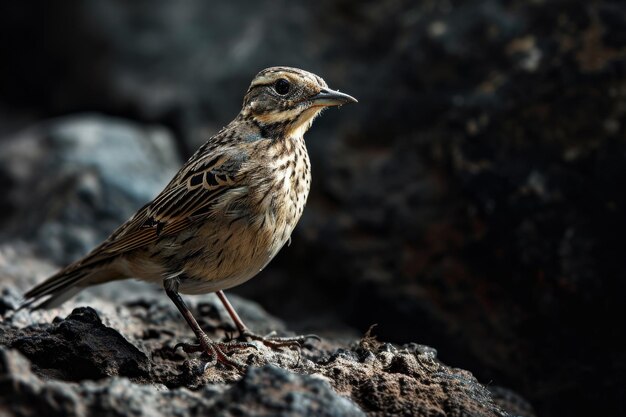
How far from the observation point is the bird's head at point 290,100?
19.6ft

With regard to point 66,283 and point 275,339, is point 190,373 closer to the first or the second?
point 275,339

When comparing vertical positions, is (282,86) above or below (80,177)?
below

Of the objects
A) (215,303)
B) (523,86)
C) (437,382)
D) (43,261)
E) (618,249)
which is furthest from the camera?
(43,261)

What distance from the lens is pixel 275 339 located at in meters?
6.11

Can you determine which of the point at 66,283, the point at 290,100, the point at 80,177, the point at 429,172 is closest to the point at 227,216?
the point at 290,100

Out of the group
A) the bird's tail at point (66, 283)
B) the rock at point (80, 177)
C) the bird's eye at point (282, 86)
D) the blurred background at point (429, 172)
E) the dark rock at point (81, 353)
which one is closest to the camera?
the dark rock at point (81, 353)

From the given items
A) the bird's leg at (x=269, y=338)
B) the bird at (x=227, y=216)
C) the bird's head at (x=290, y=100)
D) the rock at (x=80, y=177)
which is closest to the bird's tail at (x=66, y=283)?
the bird at (x=227, y=216)

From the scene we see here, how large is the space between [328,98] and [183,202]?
1.29 metres

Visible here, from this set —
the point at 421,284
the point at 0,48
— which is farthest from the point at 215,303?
the point at 0,48

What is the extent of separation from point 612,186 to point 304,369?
125 inches

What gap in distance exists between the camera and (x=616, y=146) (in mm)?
6781

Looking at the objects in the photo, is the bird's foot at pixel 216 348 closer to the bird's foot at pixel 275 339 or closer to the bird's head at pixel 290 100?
the bird's foot at pixel 275 339

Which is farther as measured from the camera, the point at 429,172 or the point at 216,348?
the point at 429,172

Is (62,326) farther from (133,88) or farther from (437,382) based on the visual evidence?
(133,88)
